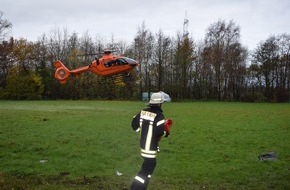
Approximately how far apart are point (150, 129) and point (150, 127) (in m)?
0.06

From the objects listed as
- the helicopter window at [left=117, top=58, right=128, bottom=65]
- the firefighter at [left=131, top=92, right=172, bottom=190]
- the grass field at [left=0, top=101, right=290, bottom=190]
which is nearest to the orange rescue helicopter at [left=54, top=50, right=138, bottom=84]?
the helicopter window at [left=117, top=58, right=128, bottom=65]

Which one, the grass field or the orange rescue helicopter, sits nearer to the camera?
the orange rescue helicopter

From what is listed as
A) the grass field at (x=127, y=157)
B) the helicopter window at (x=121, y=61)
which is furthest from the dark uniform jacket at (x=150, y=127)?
the helicopter window at (x=121, y=61)

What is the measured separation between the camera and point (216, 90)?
313 feet

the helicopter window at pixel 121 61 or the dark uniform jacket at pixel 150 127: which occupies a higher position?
the helicopter window at pixel 121 61

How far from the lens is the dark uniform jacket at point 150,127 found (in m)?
A: 11.3

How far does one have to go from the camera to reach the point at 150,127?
451 inches

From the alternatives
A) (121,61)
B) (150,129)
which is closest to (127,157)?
(150,129)

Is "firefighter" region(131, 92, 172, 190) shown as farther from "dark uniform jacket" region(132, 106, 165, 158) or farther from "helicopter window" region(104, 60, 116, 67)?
"helicopter window" region(104, 60, 116, 67)

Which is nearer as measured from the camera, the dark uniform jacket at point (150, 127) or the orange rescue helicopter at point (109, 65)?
the orange rescue helicopter at point (109, 65)

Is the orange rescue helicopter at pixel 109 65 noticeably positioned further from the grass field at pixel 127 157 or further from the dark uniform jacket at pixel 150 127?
the grass field at pixel 127 157

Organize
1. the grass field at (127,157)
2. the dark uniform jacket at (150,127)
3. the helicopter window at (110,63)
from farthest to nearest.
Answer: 1. the grass field at (127,157)
2. the dark uniform jacket at (150,127)
3. the helicopter window at (110,63)

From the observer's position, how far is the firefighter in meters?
11.3

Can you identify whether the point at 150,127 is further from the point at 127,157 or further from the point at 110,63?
the point at 127,157
